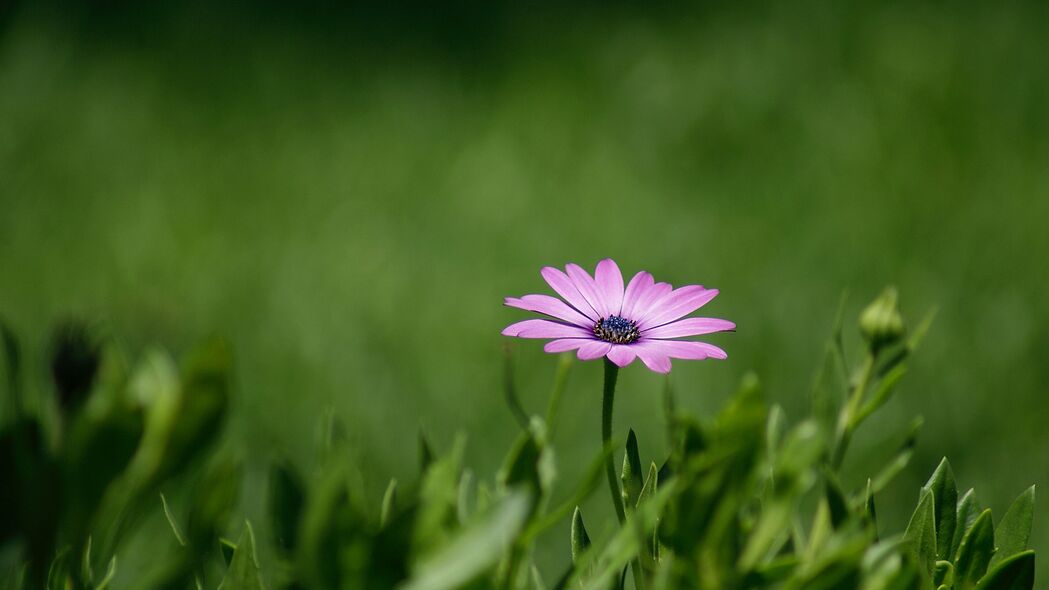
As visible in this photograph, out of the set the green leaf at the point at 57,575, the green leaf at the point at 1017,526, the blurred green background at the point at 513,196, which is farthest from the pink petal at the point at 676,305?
the blurred green background at the point at 513,196

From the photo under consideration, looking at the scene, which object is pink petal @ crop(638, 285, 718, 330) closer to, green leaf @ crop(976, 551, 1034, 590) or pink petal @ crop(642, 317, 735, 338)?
pink petal @ crop(642, 317, 735, 338)

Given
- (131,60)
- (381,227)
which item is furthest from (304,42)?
(381,227)

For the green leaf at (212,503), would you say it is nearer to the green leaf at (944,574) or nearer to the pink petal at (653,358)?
the pink petal at (653,358)

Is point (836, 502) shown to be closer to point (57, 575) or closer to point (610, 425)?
point (610, 425)

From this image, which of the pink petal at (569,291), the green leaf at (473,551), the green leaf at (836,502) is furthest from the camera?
the pink petal at (569,291)

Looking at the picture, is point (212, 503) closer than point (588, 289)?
Yes

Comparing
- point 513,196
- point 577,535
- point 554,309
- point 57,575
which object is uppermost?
point 513,196

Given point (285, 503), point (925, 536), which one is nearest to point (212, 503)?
point (285, 503)
